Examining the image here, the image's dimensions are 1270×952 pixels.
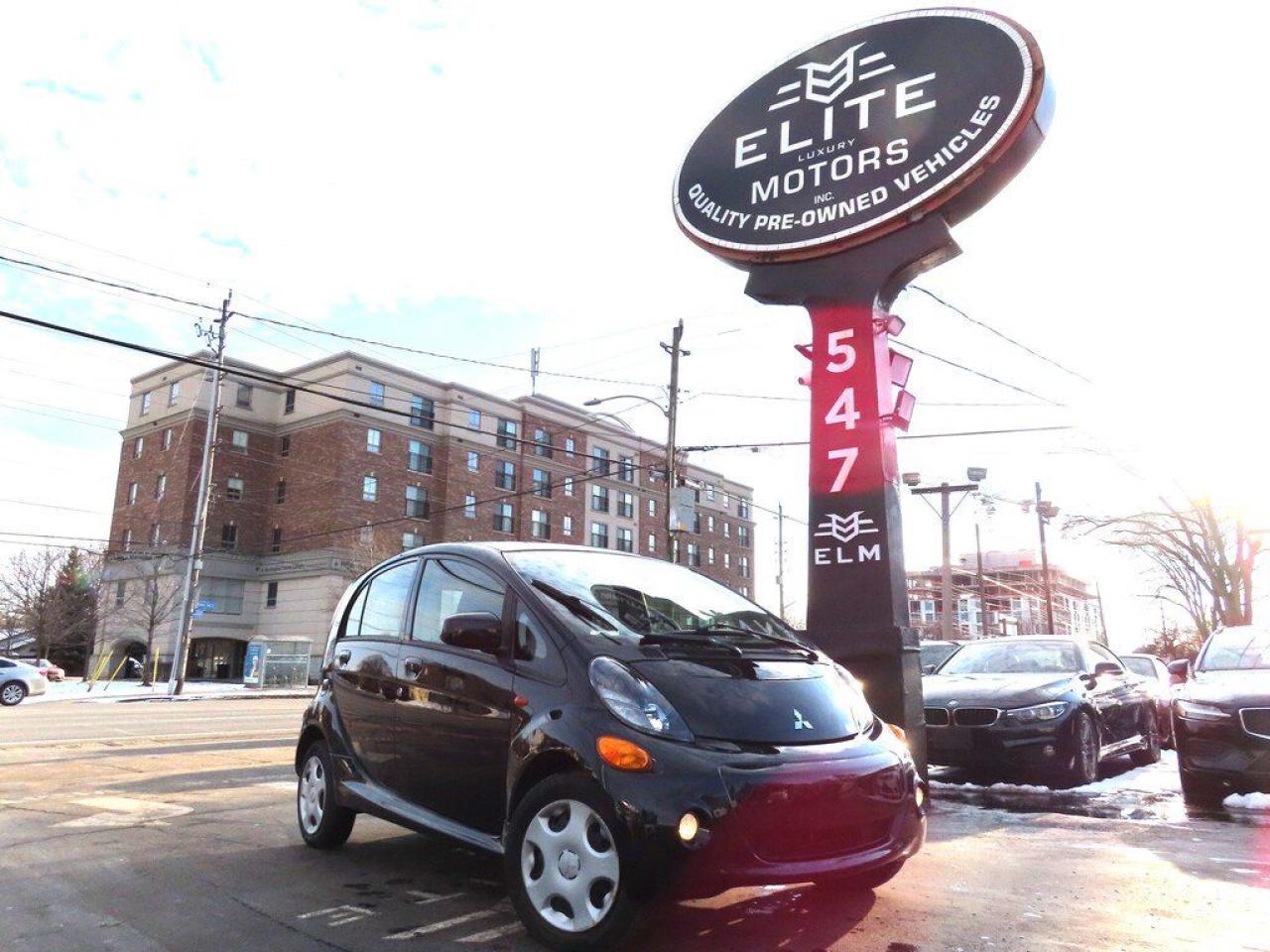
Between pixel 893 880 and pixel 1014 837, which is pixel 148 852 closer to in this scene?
pixel 893 880

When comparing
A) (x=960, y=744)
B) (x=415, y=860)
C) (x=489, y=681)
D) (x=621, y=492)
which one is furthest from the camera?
(x=621, y=492)

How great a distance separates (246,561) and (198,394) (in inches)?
350

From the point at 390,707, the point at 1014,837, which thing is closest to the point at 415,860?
the point at 390,707

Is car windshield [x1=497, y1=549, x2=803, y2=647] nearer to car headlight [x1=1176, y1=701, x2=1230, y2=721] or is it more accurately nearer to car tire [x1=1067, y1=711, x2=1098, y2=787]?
car headlight [x1=1176, y1=701, x2=1230, y2=721]

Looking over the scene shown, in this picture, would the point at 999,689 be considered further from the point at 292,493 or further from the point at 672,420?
the point at 292,493

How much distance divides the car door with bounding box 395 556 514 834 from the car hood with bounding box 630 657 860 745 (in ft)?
2.58

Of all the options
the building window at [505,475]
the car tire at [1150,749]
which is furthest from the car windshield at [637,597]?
the building window at [505,475]

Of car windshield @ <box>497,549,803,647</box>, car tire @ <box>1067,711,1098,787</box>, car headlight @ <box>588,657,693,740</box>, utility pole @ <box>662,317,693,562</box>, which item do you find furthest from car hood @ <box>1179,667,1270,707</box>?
utility pole @ <box>662,317,693,562</box>

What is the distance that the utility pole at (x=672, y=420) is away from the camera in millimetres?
23812

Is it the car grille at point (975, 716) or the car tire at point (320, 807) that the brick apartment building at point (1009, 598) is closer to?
the car grille at point (975, 716)

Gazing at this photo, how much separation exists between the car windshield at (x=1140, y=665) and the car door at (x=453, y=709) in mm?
11838

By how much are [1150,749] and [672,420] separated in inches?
622

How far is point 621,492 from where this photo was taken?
195ft

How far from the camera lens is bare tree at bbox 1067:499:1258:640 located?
2864 centimetres
